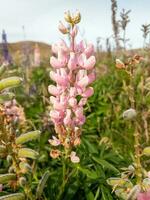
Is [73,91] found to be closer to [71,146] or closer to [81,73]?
[81,73]

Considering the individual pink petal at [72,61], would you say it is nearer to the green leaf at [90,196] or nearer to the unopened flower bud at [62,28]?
the unopened flower bud at [62,28]

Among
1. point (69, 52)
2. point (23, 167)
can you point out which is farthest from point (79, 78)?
point (23, 167)

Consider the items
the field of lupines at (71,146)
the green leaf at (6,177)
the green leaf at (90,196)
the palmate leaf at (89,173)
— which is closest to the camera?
the field of lupines at (71,146)

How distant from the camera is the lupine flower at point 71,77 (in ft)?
6.28

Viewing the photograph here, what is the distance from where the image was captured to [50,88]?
1.96 meters

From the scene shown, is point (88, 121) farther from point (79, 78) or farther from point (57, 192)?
point (79, 78)

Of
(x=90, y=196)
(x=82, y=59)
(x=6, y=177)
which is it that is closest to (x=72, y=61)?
(x=82, y=59)

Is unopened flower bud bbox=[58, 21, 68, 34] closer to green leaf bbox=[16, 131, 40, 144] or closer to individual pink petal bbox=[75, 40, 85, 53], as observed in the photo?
individual pink petal bbox=[75, 40, 85, 53]

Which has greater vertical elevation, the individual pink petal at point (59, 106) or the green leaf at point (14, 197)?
the individual pink petal at point (59, 106)

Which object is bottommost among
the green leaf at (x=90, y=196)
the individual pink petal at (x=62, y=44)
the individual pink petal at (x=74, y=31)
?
the green leaf at (x=90, y=196)

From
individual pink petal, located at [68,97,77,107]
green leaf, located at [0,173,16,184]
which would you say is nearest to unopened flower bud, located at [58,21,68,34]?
individual pink petal, located at [68,97,77,107]

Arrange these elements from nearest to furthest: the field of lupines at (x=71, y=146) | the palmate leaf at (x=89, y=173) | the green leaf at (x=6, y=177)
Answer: the field of lupines at (x=71, y=146)
the green leaf at (x=6, y=177)
the palmate leaf at (x=89, y=173)

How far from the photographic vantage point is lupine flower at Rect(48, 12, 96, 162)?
1915 mm

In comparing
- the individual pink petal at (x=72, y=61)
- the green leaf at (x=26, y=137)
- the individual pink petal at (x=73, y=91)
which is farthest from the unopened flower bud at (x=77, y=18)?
the green leaf at (x=26, y=137)
